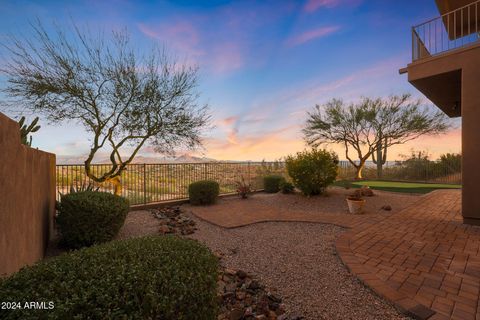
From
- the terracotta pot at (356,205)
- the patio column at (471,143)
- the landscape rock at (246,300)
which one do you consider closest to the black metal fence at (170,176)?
the landscape rock at (246,300)

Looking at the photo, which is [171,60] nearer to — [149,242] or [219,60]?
[219,60]

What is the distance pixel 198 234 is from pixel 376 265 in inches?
134

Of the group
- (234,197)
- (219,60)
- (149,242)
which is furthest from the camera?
(234,197)

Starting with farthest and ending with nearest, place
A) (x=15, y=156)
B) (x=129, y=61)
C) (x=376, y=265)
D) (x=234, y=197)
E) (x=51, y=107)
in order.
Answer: (x=234, y=197) → (x=129, y=61) → (x=51, y=107) → (x=376, y=265) → (x=15, y=156)

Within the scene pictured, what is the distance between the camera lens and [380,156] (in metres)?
17.7

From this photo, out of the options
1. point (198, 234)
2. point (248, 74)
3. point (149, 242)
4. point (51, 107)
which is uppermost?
point (248, 74)

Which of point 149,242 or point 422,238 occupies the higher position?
point 149,242

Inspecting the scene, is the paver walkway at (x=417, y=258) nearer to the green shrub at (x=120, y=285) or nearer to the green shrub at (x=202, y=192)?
the green shrub at (x=120, y=285)

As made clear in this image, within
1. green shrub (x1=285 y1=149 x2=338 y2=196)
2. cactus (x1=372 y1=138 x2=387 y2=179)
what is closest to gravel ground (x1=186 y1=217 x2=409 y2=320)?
green shrub (x1=285 y1=149 x2=338 y2=196)

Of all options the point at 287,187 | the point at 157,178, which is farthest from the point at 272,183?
the point at 157,178

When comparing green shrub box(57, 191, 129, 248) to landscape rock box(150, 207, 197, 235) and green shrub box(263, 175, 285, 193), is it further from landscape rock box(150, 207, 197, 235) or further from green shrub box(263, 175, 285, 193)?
green shrub box(263, 175, 285, 193)

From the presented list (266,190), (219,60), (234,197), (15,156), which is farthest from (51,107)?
(266,190)

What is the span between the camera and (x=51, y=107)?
686 centimetres

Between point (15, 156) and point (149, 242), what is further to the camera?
point (15, 156)
